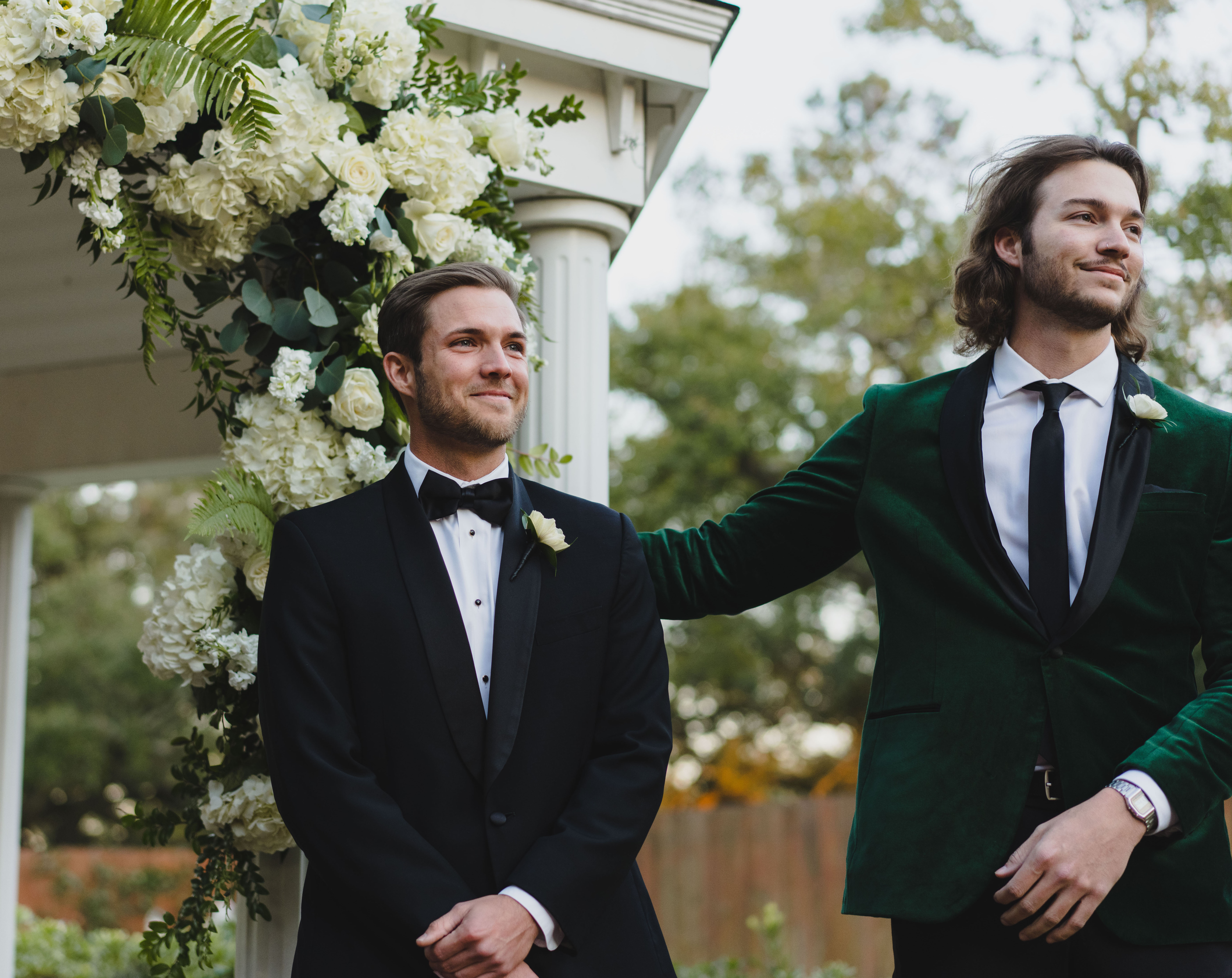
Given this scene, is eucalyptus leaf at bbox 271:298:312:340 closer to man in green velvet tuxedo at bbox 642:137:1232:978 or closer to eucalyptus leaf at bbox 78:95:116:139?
eucalyptus leaf at bbox 78:95:116:139

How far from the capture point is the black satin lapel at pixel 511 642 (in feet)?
7.41

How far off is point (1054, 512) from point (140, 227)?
203 cm

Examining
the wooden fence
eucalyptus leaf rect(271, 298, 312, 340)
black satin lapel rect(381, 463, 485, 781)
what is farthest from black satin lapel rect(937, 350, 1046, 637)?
the wooden fence

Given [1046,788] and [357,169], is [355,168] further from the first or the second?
[1046,788]

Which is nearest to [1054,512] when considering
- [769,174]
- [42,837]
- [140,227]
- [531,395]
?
[531,395]

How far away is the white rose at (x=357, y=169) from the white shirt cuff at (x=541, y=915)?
158cm

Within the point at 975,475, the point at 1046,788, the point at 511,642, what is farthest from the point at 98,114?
the point at 1046,788

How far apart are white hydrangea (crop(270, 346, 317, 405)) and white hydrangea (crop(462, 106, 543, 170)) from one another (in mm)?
766

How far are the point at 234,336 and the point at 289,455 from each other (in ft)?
1.01

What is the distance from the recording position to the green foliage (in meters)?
6.38

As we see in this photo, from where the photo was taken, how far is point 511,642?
2309 millimetres

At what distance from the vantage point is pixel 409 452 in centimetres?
253

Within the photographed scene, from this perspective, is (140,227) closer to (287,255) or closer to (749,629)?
(287,255)

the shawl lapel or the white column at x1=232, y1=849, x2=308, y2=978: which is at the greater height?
the shawl lapel
